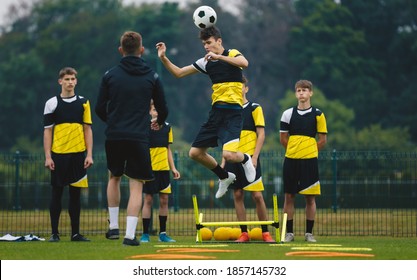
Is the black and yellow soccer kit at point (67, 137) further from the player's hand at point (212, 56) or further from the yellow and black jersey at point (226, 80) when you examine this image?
the player's hand at point (212, 56)

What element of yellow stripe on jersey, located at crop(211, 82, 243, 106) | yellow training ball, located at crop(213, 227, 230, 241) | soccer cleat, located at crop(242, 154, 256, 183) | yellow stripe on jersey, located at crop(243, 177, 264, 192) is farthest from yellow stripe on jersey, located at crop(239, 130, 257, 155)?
yellow stripe on jersey, located at crop(211, 82, 243, 106)

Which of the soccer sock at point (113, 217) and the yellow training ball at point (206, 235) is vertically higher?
the soccer sock at point (113, 217)

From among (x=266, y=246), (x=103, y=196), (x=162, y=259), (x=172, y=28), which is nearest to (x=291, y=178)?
(x=266, y=246)

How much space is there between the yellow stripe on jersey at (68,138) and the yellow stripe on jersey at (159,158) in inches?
50.6

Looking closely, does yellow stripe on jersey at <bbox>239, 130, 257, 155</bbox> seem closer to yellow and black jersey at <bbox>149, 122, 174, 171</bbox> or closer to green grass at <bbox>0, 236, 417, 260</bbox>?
yellow and black jersey at <bbox>149, 122, 174, 171</bbox>

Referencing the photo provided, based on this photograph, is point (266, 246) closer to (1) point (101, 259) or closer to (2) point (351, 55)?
(1) point (101, 259)

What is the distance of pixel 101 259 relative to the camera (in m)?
11.9

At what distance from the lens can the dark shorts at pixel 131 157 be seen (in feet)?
43.0

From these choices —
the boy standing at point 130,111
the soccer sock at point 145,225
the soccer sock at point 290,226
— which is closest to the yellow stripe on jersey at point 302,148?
the soccer sock at point 290,226

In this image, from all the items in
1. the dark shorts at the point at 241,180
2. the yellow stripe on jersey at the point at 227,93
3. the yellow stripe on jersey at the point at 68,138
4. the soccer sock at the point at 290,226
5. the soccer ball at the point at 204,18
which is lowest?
the soccer sock at the point at 290,226

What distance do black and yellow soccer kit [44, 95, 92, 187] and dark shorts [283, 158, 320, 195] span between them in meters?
3.20

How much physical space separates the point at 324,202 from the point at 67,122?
10.3 metres

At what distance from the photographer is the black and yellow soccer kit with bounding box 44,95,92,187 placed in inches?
642
